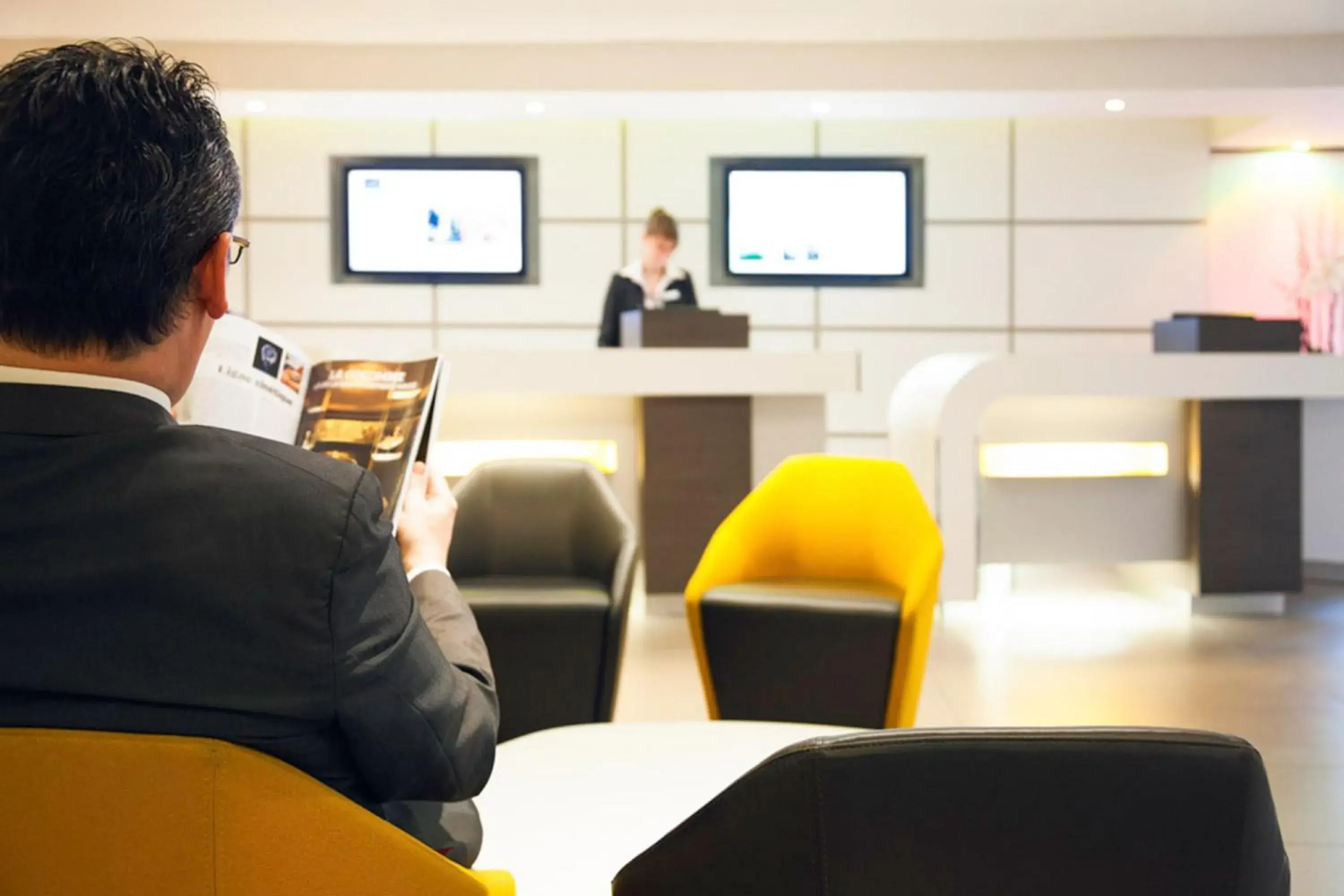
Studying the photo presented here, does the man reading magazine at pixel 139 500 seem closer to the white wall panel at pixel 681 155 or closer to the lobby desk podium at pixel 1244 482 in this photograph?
the lobby desk podium at pixel 1244 482

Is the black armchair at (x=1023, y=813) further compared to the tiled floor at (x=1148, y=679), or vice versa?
the tiled floor at (x=1148, y=679)

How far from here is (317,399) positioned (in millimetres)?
1735

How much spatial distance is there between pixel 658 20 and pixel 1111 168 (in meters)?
3.33

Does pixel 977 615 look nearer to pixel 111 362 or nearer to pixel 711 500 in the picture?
pixel 711 500

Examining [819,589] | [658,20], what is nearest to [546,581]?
[819,589]

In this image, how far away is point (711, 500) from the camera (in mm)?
5883

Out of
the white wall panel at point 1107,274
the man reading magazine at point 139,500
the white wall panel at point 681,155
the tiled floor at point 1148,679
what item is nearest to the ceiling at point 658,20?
the white wall panel at point 681,155

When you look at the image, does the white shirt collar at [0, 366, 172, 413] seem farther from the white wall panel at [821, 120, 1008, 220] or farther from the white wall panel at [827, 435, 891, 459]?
the white wall panel at [821, 120, 1008, 220]

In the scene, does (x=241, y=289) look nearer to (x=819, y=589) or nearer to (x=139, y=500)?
(x=819, y=589)

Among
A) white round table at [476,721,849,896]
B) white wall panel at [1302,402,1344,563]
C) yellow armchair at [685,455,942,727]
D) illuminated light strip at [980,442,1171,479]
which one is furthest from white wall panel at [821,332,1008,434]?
white round table at [476,721,849,896]

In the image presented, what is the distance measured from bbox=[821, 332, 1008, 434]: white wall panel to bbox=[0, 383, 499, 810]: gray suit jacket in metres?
7.13

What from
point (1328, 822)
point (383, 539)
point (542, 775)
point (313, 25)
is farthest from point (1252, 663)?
point (313, 25)

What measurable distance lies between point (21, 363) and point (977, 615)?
554 cm

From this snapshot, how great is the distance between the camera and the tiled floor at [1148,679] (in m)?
3.51
